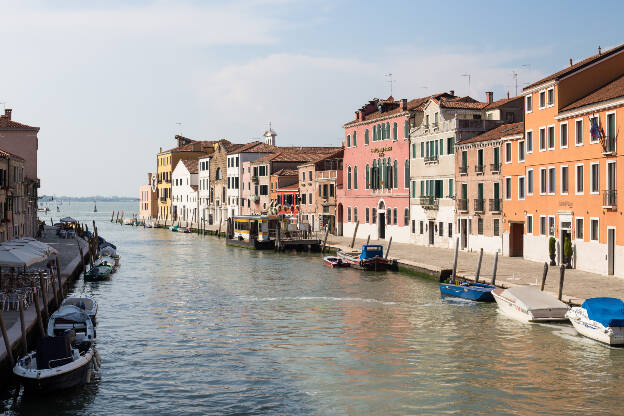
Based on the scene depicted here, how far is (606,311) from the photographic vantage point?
2312cm

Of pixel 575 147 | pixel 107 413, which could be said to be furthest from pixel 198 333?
pixel 575 147

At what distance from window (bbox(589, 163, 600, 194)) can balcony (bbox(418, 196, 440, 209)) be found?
18367mm

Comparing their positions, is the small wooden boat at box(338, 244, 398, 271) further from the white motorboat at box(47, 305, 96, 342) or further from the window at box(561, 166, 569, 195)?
the white motorboat at box(47, 305, 96, 342)

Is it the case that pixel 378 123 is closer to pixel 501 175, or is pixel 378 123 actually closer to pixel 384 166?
pixel 384 166

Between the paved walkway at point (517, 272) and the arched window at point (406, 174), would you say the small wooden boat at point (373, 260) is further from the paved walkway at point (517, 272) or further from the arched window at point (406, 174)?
the arched window at point (406, 174)

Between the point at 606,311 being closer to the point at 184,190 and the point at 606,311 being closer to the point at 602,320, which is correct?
the point at 602,320

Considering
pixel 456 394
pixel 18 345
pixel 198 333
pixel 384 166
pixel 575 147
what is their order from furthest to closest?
1. pixel 384 166
2. pixel 575 147
3. pixel 198 333
4. pixel 18 345
5. pixel 456 394

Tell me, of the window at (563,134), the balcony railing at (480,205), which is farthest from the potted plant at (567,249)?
the balcony railing at (480,205)

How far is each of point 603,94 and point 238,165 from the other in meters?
65.4

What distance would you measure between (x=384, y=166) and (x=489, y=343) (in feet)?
125

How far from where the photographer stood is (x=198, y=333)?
26000mm

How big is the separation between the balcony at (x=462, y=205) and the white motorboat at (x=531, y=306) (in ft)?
70.7

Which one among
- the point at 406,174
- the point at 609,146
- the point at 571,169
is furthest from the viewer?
the point at 406,174

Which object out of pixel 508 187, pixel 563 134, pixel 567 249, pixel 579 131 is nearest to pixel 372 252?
pixel 508 187
